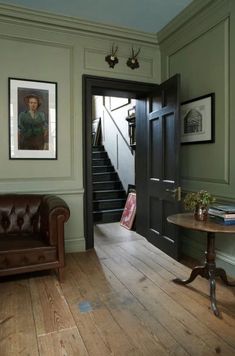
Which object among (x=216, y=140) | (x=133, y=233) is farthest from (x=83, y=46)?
(x=133, y=233)

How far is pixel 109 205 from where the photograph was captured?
5.57 meters

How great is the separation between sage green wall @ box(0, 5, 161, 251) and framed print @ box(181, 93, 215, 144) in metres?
1.01

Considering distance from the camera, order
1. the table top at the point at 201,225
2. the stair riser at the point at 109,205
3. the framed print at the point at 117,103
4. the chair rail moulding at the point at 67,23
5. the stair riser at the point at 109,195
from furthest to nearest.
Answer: the framed print at the point at 117,103
the stair riser at the point at 109,195
the stair riser at the point at 109,205
the chair rail moulding at the point at 67,23
the table top at the point at 201,225

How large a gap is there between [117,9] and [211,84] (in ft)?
4.69

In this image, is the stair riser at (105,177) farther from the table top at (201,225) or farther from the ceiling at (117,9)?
the table top at (201,225)

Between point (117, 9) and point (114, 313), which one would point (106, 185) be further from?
point (114, 313)

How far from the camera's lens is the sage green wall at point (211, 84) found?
2.77 metres

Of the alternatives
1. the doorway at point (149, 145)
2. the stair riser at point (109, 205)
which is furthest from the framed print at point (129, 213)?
the stair riser at point (109, 205)

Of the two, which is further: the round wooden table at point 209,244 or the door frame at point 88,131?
the door frame at point 88,131

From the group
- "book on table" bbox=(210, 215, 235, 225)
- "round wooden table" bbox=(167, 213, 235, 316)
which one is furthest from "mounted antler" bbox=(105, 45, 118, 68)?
"book on table" bbox=(210, 215, 235, 225)

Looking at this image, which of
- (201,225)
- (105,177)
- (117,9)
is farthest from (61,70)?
(105,177)

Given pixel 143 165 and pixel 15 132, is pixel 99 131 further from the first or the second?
pixel 15 132

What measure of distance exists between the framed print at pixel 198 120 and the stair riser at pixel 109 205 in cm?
251

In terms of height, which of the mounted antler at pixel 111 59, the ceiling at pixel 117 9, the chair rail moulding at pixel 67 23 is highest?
the ceiling at pixel 117 9
